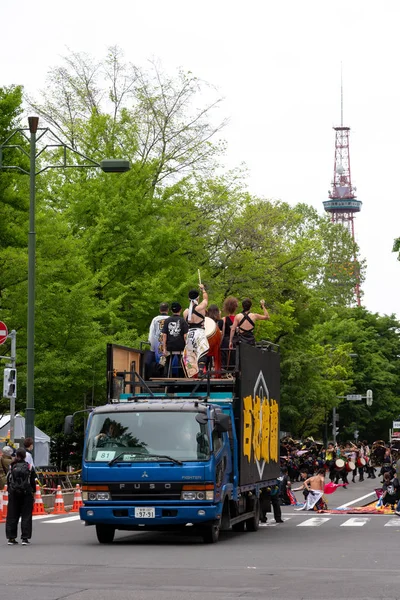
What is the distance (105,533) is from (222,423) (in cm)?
272

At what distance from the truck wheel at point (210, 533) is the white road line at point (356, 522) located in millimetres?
7022

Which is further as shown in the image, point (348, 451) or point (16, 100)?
point (348, 451)

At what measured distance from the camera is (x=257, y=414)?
69.8ft

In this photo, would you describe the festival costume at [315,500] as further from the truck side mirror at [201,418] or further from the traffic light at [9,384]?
the truck side mirror at [201,418]

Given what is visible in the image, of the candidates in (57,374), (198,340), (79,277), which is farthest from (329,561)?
(79,277)

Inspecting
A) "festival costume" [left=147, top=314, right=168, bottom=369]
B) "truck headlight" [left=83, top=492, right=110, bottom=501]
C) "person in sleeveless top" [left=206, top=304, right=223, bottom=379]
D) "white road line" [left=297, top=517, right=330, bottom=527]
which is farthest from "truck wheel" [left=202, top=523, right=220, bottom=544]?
"white road line" [left=297, top=517, right=330, bottom=527]

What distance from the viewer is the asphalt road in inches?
484

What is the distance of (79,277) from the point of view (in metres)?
35.5

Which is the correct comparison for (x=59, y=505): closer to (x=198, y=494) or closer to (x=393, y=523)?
(x=393, y=523)

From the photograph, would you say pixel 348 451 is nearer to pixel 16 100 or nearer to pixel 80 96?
pixel 80 96

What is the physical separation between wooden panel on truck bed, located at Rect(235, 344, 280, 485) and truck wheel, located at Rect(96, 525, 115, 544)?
2268 mm

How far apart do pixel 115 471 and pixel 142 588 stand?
18.9 feet

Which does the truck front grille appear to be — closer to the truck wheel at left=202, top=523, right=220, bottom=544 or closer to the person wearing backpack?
the truck wheel at left=202, top=523, right=220, bottom=544

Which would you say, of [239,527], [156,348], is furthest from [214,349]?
[239,527]
